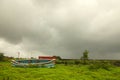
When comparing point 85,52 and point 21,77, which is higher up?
point 85,52

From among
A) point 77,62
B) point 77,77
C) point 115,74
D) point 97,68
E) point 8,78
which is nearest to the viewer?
point 8,78

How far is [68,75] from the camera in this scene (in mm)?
24031

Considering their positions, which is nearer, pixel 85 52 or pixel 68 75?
pixel 68 75

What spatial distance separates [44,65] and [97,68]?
23.8 ft

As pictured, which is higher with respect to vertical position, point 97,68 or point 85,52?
point 85,52

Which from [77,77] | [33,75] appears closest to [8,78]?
[33,75]

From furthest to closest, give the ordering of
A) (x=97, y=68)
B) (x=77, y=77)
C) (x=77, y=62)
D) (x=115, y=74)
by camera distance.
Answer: (x=77, y=62) < (x=97, y=68) < (x=115, y=74) < (x=77, y=77)

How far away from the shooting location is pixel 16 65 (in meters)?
31.4

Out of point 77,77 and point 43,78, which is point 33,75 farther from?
point 77,77

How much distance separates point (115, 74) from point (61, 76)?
7623 mm

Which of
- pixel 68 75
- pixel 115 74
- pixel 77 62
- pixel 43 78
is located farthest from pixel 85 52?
pixel 43 78

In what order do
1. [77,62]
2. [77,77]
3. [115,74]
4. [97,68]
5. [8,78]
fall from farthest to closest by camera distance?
[77,62]
[97,68]
[115,74]
[77,77]
[8,78]

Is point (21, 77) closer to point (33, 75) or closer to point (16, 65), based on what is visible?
point (33, 75)

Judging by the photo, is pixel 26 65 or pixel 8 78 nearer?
pixel 8 78
